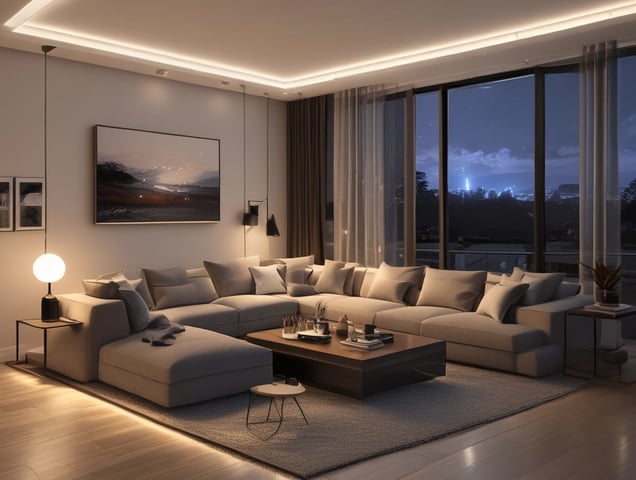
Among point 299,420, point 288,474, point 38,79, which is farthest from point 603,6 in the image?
point 38,79

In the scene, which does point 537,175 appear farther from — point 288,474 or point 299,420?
point 288,474

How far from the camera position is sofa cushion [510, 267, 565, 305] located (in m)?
6.01

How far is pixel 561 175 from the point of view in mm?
7887

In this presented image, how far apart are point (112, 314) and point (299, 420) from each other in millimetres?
2011

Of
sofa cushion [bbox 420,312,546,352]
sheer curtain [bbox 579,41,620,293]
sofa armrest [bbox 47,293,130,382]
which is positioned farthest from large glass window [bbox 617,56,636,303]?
sofa armrest [bbox 47,293,130,382]

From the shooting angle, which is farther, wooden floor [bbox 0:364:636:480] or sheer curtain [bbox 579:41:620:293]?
sheer curtain [bbox 579:41:620:293]

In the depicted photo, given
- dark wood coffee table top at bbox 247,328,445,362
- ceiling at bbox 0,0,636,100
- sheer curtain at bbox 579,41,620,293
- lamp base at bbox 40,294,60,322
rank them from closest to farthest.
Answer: dark wood coffee table top at bbox 247,328,445,362 → ceiling at bbox 0,0,636,100 → lamp base at bbox 40,294,60,322 → sheer curtain at bbox 579,41,620,293

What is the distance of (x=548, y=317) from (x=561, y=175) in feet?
9.22

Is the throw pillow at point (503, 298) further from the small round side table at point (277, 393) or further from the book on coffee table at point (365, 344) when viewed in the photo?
the small round side table at point (277, 393)

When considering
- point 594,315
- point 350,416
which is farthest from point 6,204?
point 594,315

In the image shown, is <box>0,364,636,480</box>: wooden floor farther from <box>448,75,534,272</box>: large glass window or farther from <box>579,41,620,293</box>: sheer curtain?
<box>448,75,534,272</box>: large glass window

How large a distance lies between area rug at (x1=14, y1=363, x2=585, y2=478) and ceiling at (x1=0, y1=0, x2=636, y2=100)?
315cm

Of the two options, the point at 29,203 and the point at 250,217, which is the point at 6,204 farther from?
the point at 250,217

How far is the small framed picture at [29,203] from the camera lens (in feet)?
20.8
